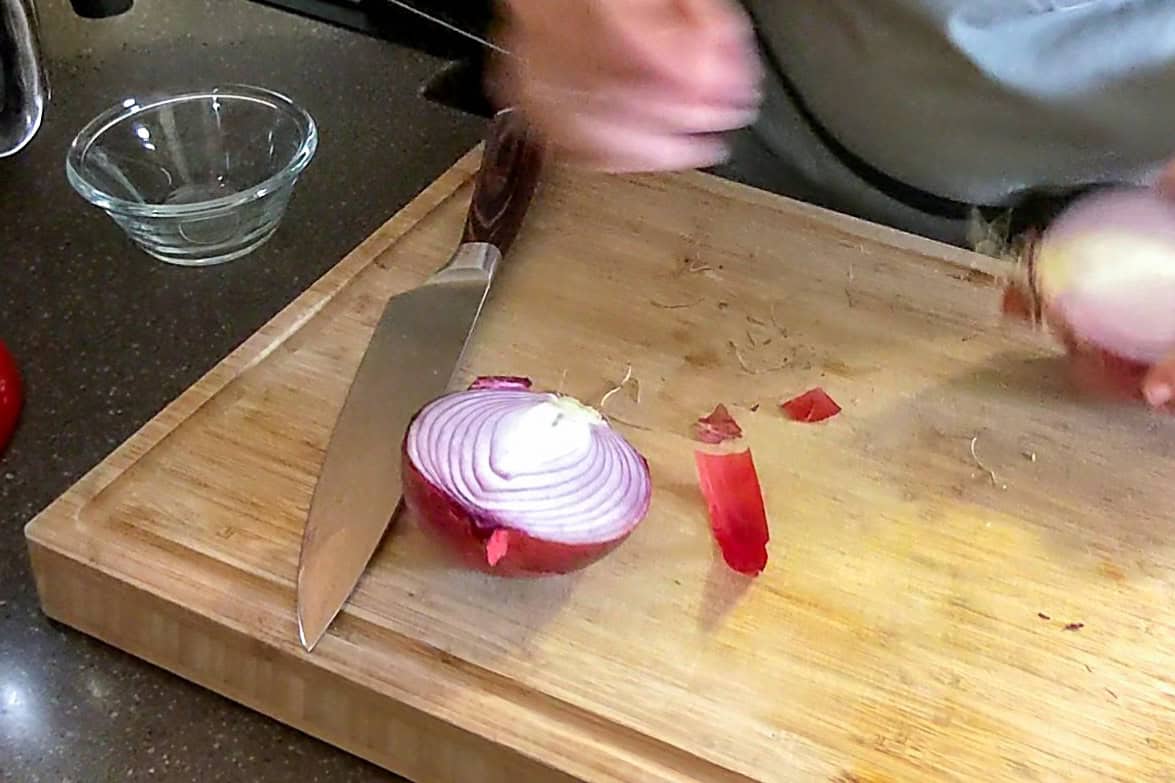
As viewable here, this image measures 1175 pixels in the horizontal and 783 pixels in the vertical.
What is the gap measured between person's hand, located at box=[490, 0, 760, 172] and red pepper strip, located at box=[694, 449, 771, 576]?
17 centimetres

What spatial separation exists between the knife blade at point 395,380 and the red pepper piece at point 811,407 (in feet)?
0.69

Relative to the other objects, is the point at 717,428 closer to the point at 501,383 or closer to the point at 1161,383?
the point at 501,383

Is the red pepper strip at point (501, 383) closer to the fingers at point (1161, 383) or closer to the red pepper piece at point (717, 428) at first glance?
the red pepper piece at point (717, 428)

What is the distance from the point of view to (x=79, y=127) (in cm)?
122

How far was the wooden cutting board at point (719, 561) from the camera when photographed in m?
0.69

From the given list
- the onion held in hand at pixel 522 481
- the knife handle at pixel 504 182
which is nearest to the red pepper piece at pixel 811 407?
the onion held in hand at pixel 522 481

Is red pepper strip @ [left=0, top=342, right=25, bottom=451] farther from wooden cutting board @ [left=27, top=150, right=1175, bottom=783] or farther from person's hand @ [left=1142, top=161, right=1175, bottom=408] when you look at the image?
person's hand @ [left=1142, top=161, right=1175, bottom=408]

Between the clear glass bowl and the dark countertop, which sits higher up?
the clear glass bowl

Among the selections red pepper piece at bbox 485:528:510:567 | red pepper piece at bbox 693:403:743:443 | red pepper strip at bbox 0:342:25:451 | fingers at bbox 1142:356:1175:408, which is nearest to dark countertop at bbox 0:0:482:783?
red pepper strip at bbox 0:342:25:451

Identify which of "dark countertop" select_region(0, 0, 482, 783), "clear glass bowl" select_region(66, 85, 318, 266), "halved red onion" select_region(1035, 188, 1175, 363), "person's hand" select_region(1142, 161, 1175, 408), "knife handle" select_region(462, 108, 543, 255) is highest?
"halved red onion" select_region(1035, 188, 1175, 363)

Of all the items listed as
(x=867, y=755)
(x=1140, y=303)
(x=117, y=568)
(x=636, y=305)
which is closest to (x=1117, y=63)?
(x=1140, y=303)

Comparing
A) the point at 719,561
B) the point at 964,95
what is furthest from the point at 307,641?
the point at 964,95

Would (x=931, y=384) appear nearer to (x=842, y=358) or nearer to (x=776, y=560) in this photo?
(x=842, y=358)

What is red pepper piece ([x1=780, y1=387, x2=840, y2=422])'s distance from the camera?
34.1 inches
